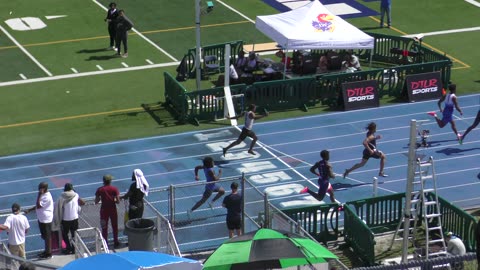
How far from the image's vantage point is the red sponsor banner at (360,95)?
3372 centimetres

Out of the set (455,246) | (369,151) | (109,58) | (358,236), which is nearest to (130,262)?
(455,246)

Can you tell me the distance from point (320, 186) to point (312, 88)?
8.04 m

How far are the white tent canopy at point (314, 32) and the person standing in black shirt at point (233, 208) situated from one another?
10797mm

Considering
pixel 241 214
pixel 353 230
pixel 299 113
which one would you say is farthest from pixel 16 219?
pixel 299 113

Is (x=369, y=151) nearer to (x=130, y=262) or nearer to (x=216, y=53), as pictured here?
(x=216, y=53)

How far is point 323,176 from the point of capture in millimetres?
26234

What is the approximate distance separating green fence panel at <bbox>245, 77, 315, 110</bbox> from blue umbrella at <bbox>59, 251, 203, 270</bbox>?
54.6 feet

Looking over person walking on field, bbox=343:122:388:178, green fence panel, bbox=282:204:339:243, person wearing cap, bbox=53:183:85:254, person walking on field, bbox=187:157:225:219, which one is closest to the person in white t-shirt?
person wearing cap, bbox=53:183:85:254

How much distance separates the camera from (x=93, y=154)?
1205 inches

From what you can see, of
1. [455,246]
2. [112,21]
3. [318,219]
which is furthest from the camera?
[112,21]

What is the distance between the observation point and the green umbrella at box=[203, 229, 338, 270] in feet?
59.3

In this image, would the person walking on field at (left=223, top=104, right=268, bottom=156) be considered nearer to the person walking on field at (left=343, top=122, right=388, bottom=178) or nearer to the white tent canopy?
the person walking on field at (left=343, top=122, right=388, bottom=178)

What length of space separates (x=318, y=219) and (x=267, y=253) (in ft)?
23.7

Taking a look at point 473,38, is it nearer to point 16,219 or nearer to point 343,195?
point 343,195
